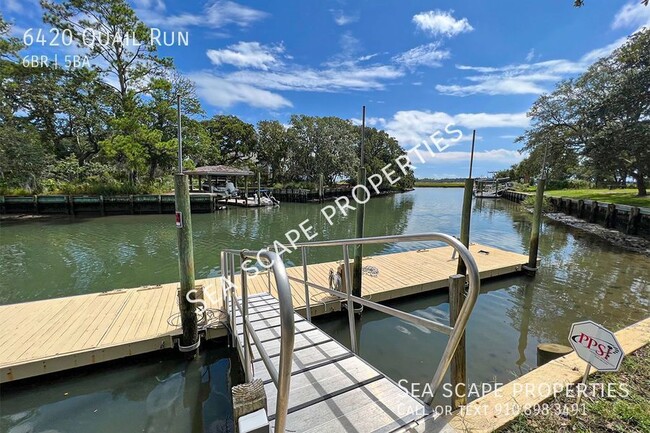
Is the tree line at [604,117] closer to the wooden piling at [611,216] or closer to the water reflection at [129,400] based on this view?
the wooden piling at [611,216]

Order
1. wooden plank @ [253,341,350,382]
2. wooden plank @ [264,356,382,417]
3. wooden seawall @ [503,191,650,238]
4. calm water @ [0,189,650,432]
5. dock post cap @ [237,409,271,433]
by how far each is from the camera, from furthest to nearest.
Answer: wooden seawall @ [503,191,650,238], calm water @ [0,189,650,432], wooden plank @ [253,341,350,382], wooden plank @ [264,356,382,417], dock post cap @ [237,409,271,433]

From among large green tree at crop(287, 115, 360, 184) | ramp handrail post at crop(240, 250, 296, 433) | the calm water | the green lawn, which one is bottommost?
the calm water

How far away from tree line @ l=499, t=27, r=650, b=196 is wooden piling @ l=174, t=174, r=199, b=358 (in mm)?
12315

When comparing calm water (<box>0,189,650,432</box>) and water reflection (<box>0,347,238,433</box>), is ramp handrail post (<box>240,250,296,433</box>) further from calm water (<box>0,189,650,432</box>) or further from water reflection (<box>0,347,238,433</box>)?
calm water (<box>0,189,650,432</box>)

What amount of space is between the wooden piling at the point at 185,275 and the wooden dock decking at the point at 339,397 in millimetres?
1625

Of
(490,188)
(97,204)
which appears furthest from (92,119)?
(490,188)

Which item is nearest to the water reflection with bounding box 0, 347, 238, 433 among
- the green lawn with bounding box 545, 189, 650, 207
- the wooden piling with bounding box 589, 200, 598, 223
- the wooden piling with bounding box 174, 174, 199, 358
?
the wooden piling with bounding box 174, 174, 199, 358

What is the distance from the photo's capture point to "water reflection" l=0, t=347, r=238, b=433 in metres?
2.86

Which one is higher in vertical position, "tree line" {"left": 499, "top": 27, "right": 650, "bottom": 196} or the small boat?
"tree line" {"left": 499, "top": 27, "right": 650, "bottom": 196}

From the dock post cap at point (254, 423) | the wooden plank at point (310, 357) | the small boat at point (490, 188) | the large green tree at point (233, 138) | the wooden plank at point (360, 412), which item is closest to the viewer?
the dock post cap at point (254, 423)

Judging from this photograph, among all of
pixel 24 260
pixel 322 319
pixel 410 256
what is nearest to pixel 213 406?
pixel 322 319

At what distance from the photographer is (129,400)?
3.16m

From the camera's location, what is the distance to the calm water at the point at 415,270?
400 centimetres

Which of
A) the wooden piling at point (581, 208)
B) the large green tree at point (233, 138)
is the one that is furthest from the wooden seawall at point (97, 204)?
the wooden piling at point (581, 208)
